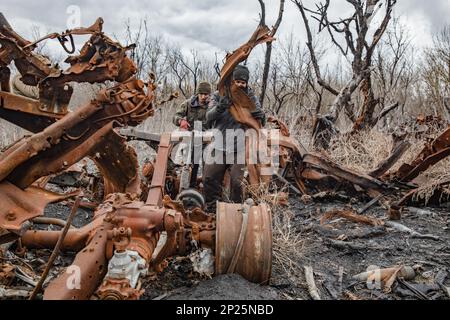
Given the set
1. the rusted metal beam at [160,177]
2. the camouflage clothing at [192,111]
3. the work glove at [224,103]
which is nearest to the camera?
the rusted metal beam at [160,177]

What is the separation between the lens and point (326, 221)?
5.30 m

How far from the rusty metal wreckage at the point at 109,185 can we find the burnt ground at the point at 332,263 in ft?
0.69

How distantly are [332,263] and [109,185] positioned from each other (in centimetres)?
237

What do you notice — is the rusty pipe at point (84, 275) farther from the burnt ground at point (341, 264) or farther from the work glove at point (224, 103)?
the work glove at point (224, 103)

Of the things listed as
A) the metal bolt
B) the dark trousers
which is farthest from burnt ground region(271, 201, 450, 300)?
the metal bolt

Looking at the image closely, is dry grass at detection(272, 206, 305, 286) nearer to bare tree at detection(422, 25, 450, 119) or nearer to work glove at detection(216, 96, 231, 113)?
work glove at detection(216, 96, 231, 113)

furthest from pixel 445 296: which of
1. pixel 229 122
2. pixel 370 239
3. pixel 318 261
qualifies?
A: pixel 229 122

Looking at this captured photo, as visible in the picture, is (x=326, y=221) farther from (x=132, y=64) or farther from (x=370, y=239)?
(x=132, y=64)

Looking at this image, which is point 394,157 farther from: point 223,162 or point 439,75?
point 439,75

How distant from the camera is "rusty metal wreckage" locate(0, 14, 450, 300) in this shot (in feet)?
7.48

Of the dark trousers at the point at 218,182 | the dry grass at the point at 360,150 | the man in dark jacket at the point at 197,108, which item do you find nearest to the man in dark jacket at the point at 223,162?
the dark trousers at the point at 218,182

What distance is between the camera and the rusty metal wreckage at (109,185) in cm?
228

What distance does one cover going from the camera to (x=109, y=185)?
4234mm

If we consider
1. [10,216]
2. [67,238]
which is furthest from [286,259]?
[10,216]
